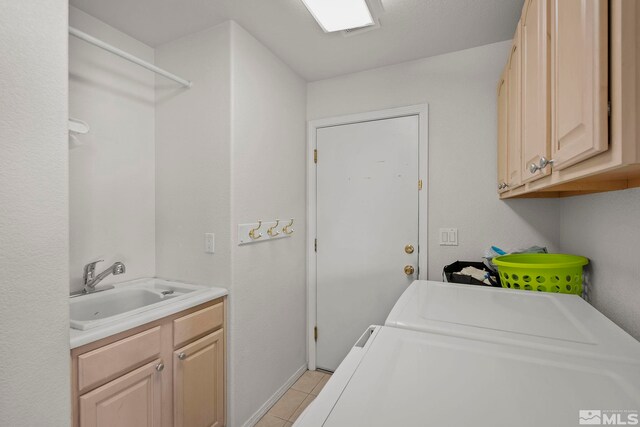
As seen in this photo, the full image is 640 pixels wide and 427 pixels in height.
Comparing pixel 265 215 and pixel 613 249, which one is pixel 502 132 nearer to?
pixel 613 249

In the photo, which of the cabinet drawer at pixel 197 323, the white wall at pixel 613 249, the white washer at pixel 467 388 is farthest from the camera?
the cabinet drawer at pixel 197 323

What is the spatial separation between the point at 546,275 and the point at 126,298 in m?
2.20

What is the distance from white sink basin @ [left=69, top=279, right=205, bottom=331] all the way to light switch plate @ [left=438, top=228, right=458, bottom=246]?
1.60 meters

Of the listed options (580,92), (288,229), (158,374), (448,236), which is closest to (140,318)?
(158,374)

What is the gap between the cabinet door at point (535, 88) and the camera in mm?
939

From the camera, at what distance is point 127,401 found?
1.29m

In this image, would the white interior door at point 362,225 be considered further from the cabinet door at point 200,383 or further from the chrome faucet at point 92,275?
the chrome faucet at point 92,275

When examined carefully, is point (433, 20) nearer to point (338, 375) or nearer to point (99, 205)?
point (338, 375)

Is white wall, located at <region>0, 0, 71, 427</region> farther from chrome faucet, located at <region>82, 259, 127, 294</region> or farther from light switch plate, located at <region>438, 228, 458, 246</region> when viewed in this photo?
light switch plate, located at <region>438, 228, 458, 246</region>

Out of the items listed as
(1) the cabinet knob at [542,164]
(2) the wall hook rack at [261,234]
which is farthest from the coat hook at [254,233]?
(1) the cabinet knob at [542,164]

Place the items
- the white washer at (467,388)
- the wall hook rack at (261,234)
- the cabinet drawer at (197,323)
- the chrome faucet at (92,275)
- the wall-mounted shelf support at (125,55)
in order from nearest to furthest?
the white washer at (467,388) < the wall-mounted shelf support at (125,55) < the cabinet drawer at (197,323) < the chrome faucet at (92,275) < the wall hook rack at (261,234)

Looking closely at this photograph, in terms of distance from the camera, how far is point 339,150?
8.11ft

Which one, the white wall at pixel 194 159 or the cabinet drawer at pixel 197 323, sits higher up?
the white wall at pixel 194 159

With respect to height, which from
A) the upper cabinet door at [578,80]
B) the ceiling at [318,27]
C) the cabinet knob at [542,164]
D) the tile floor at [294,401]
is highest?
the ceiling at [318,27]
